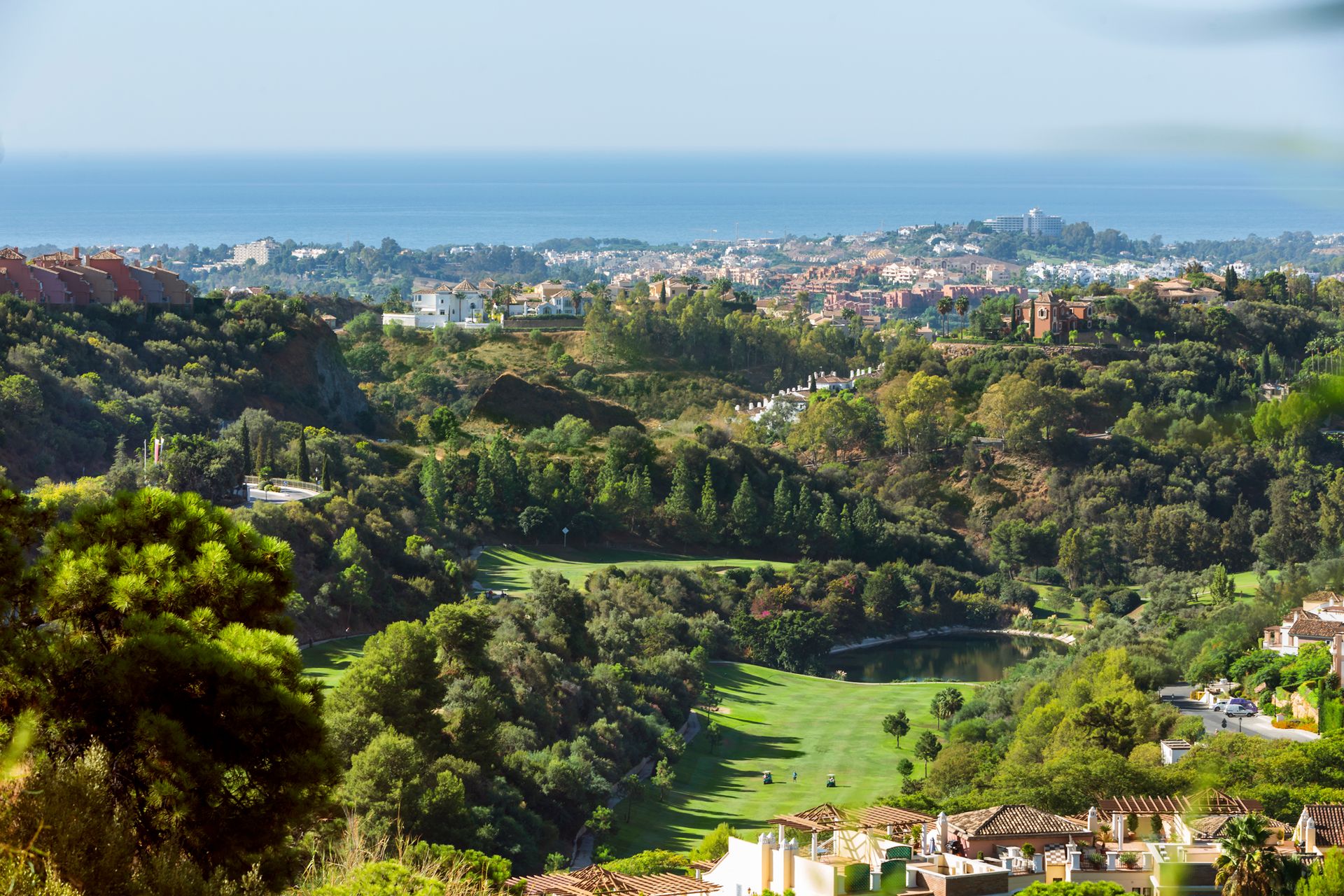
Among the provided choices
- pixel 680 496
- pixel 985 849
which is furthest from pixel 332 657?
pixel 680 496

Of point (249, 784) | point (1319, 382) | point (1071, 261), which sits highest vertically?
point (1319, 382)

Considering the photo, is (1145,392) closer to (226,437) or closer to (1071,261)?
(226,437)

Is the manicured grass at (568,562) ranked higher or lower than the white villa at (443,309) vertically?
lower

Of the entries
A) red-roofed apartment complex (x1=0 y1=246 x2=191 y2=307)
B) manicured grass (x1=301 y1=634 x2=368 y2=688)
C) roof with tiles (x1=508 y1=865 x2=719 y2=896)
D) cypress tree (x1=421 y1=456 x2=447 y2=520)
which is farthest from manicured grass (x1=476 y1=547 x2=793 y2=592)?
roof with tiles (x1=508 y1=865 x2=719 y2=896)

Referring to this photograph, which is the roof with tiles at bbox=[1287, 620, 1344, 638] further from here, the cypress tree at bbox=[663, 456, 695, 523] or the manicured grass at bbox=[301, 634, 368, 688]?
the cypress tree at bbox=[663, 456, 695, 523]

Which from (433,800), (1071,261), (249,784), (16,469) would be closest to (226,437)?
(16,469)

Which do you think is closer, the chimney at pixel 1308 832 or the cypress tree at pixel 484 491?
the chimney at pixel 1308 832

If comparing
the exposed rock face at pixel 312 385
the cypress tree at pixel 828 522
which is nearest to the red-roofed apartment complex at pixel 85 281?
the exposed rock face at pixel 312 385

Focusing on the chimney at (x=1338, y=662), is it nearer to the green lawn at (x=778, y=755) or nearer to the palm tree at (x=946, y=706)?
the palm tree at (x=946, y=706)
